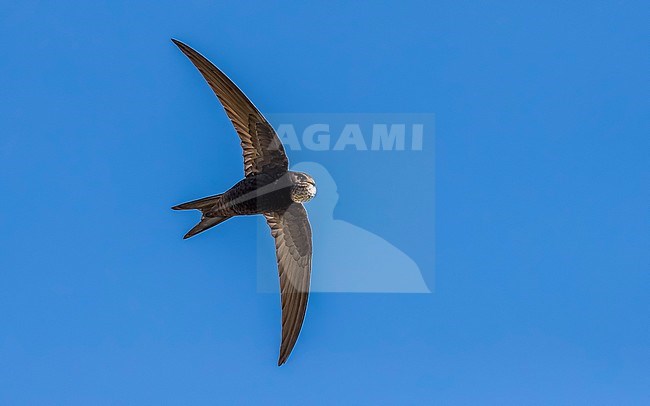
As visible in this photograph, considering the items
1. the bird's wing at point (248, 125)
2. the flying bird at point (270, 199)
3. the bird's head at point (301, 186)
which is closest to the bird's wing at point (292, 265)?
the flying bird at point (270, 199)

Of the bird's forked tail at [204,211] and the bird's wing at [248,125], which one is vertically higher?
the bird's wing at [248,125]

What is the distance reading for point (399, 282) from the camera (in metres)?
5.72

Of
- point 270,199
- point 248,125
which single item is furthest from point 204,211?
point 248,125

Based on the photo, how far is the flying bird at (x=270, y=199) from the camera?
16.7 feet

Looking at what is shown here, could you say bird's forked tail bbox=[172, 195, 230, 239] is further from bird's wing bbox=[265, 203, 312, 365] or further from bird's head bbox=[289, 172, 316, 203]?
bird's head bbox=[289, 172, 316, 203]

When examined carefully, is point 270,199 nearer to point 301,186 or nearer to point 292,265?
point 301,186

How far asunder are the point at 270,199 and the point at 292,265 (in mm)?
566

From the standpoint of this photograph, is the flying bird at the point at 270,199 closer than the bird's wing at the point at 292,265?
Yes

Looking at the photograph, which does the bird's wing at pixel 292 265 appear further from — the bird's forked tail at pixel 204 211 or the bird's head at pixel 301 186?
the bird's forked tail at pixel 204 211

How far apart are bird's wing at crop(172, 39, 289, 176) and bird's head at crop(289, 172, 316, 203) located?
0.11 metres

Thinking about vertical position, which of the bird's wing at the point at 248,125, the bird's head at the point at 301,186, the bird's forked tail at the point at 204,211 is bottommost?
the bird's forked tail at the point at 204,211

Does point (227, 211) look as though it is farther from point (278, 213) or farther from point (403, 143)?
point (403, 143)

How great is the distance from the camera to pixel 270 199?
5160 mm

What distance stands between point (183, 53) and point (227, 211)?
1.16m
